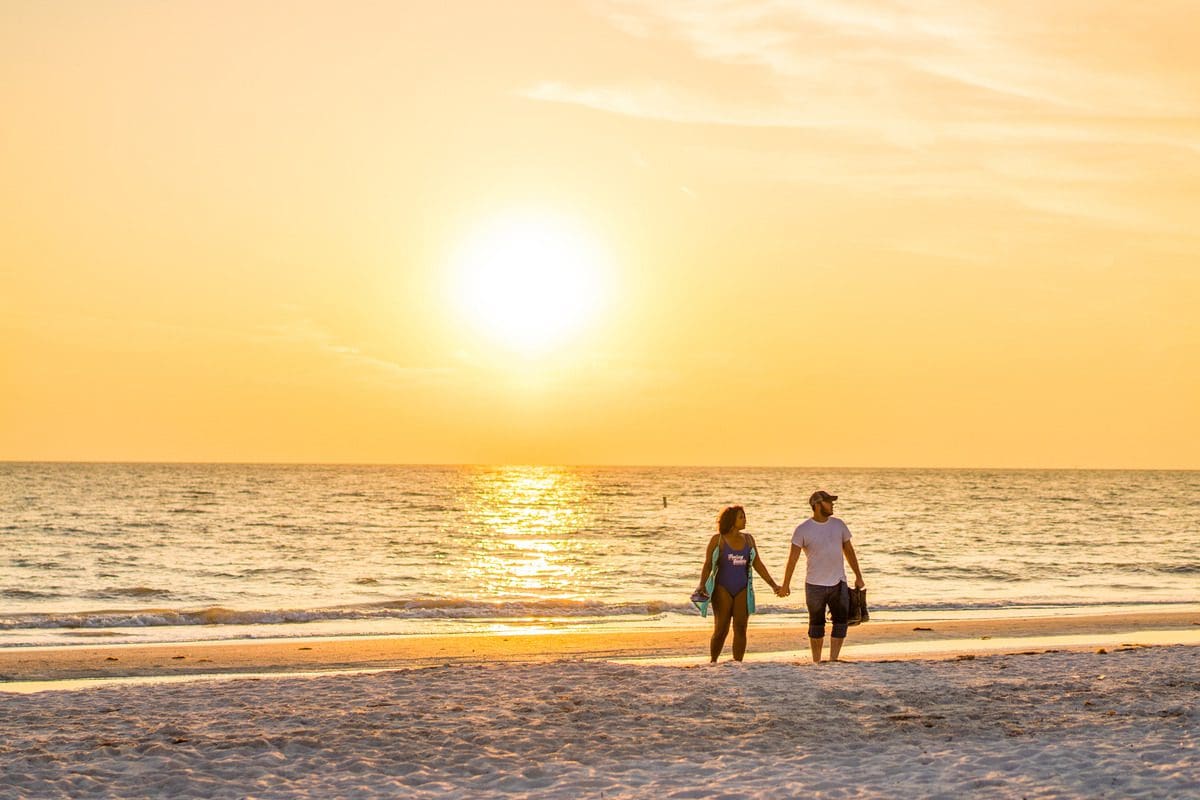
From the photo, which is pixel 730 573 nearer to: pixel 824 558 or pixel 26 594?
pixel 824 558

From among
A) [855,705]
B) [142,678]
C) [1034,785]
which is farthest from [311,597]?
[1034,785]

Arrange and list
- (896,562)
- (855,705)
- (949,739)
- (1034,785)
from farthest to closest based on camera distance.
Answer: (896,562) → (855,705) → (949,739) → (1034,785)

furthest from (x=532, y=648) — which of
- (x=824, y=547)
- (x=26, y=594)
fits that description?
(x=26, y=594)

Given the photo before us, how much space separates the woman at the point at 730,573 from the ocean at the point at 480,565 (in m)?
9.38

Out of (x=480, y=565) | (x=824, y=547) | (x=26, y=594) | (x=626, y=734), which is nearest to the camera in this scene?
(x=626, y=734)

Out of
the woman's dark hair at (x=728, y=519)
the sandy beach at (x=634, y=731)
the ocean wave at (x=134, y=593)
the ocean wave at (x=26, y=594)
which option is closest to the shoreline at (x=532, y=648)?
the sandy beach at (x=634, y=731)

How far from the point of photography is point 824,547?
1338cm

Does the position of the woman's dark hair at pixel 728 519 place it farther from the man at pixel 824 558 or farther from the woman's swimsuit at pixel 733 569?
the man at pixel 824 558

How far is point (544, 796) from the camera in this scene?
27.6 feet

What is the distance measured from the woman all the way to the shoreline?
10.1 feet

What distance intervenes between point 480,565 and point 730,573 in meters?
27.7

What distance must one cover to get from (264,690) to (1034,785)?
790cm

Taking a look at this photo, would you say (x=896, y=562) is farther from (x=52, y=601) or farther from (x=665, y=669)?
(x=665, y=669)

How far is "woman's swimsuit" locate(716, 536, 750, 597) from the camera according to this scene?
13.4 metres
